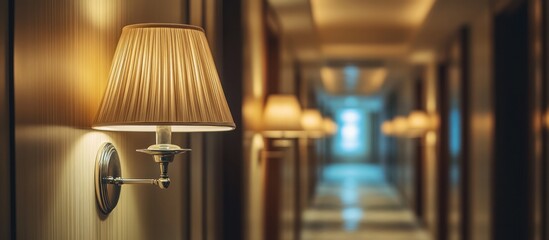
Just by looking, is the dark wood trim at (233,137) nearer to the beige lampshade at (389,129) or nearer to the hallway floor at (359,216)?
the hallway floor at (359,216)

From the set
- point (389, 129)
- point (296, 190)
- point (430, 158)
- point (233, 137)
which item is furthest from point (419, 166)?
point (233, 137)

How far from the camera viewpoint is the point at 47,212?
1534 millimetres

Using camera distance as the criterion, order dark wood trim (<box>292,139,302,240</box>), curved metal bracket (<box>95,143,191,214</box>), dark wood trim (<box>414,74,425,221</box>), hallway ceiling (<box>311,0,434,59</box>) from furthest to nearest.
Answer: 1. dark wood trim (<box>414,74,425,221</box>)
2. dark wood trim (<box>292,139,302,240</box>)
3. hallway ceiling (<box>311,0,434,59</box>)
4. curved metal bracket (<box>95,143,191,214</box>)

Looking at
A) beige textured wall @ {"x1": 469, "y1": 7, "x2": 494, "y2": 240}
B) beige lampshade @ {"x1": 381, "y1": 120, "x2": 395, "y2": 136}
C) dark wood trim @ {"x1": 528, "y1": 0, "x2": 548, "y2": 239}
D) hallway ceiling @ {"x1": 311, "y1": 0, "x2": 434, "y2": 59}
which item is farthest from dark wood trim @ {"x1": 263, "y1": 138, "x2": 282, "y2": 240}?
beige lampshade @ {"x1": 381, "y1": 120, "x2": 395, "y2": 136}

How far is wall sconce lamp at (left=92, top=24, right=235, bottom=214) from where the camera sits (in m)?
1.71

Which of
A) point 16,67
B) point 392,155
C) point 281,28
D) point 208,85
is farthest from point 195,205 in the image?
point 392,155

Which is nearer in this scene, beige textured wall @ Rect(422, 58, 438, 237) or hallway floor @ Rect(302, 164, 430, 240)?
beige textured wall @ Rect(422, 58, 438, 237)

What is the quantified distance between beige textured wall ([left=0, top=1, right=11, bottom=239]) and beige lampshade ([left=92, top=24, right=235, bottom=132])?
33 centimetres

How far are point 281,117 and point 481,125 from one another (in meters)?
1.89

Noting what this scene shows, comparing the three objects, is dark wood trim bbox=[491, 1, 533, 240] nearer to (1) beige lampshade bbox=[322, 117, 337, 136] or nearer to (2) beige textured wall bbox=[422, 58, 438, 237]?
(2) beige textured wall bbox=[422, 58, 438, 237]

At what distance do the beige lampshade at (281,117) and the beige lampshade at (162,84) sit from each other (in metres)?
3.74

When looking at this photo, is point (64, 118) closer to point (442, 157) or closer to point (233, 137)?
point (233, 137)

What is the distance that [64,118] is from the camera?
1.63m

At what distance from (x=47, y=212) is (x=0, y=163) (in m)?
0.23
